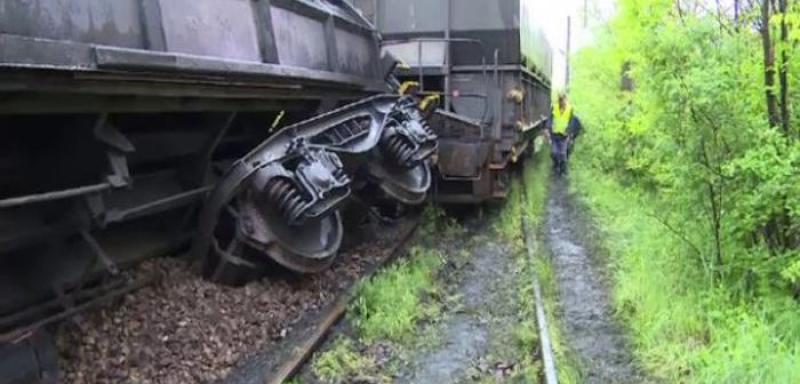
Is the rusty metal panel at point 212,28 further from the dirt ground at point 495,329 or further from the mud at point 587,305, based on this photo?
the mud at point 587,305

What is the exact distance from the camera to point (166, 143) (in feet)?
18.0

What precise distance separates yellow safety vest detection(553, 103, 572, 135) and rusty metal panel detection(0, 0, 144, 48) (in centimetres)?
1179

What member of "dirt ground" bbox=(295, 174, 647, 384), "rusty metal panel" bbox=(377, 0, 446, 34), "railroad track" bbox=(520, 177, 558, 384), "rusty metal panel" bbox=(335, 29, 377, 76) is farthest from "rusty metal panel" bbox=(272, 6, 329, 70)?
"rusty metal panel" bbox=(377, 0, 446, 34)

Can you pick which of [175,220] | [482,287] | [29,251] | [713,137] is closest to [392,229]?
[482,287]

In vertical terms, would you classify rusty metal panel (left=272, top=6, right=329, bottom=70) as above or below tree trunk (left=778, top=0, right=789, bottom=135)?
above

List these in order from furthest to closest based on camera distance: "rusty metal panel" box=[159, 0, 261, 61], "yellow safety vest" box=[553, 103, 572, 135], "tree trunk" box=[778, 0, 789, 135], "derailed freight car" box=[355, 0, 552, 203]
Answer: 1. "yellow safety vest" box=[553, 103, 572, 135]
2. "derailed freight car" box=[355, 0, 552, 203]
3. "tree trunk" box=[778, 0, 789, 135]
4. "rusty metal panel" box=[159, 0, 261, 61]

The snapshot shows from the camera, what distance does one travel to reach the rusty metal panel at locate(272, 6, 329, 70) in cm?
596

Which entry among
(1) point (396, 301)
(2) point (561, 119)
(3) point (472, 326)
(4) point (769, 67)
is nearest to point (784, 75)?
(4) point (769, 67)

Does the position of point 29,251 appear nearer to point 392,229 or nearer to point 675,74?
point 675,74

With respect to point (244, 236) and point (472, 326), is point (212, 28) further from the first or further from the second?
point (472, 326)

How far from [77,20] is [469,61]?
6705 millimetres

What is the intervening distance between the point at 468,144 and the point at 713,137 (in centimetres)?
411

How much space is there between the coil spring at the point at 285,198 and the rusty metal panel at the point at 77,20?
1469 mm

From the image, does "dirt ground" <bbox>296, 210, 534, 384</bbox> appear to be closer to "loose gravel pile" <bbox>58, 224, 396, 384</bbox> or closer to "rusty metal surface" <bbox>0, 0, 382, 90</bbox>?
"loose gravel pile" <bbox>58, 224, 396, 384</bbox>
